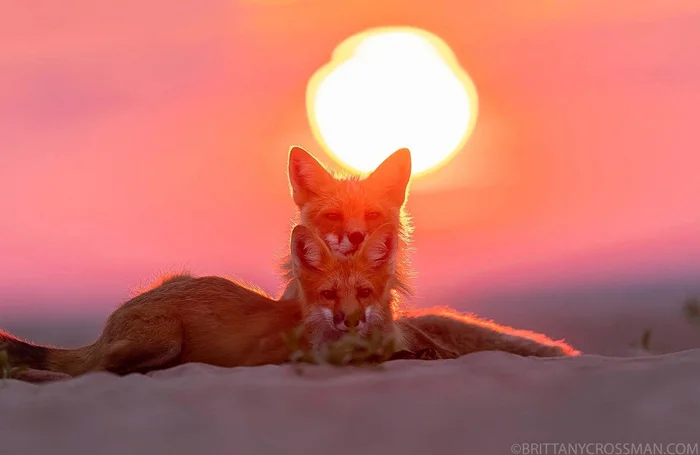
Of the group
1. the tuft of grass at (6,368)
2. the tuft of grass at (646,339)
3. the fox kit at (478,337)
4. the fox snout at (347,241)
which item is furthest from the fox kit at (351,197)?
the tuft of grass at (6,368)

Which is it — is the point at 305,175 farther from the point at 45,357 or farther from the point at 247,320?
the point at 45,357

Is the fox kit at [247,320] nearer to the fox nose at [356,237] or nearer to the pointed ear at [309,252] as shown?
the pointed ear at [309,252]

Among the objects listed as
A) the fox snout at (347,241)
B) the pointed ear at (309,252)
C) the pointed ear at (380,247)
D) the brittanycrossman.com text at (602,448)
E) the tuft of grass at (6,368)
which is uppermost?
the fox snout at (347,241)

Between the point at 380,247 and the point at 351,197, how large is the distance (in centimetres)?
116

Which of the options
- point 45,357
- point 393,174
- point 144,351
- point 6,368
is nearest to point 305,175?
point 393,174

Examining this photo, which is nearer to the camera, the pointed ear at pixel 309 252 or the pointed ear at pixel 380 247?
the pointed ear at pixel 309 252

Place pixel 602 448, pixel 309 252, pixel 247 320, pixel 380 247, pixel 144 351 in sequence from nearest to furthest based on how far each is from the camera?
pixel 602 448, pixel 144 351, pixel 309 252, pixel 380 247, pixel 247 320

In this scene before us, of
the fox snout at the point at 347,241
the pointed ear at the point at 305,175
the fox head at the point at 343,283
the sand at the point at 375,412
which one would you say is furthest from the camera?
the pointed ear at the point at 305,175

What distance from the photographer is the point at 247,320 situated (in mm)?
5922

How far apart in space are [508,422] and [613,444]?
389mm

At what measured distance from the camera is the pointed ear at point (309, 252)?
5.63 meters

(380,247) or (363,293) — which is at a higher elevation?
(380,247)

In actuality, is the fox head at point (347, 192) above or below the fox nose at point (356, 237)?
above

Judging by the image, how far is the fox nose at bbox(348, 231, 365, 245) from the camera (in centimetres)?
623
